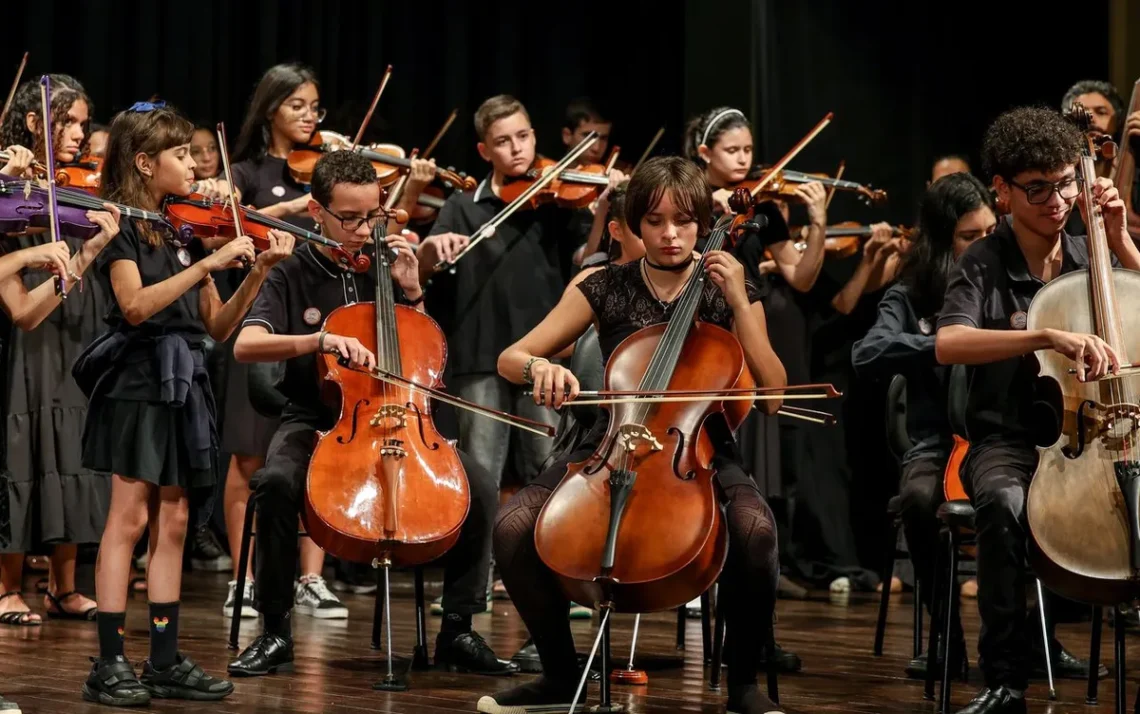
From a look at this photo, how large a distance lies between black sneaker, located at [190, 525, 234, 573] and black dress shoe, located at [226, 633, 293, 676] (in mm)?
2364

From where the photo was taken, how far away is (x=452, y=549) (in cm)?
353

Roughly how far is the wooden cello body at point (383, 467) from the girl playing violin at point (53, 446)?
1.35m

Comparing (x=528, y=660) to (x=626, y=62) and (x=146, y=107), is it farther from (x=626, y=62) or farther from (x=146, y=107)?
(x=626, y=62)

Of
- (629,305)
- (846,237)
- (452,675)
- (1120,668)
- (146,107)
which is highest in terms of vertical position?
(146,107)

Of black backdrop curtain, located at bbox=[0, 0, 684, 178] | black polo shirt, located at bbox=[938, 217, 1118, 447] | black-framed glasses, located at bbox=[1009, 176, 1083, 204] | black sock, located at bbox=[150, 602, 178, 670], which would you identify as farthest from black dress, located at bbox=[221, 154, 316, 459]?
black-framed glasses, located at bbox=[1009, 176, 1083, 204]

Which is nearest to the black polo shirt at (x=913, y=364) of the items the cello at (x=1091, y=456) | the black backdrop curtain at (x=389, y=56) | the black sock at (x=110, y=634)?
the cello at (x=1091, y=456)

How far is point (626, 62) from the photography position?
6.25m

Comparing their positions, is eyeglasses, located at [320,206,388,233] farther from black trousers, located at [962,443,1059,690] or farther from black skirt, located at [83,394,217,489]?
black trousers, located at [962,443,1059,690]

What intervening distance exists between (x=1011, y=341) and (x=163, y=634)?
5.76 feet

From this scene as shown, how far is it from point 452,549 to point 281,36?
2.88 metres

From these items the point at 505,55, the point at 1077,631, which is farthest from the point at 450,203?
the point at 1077,631

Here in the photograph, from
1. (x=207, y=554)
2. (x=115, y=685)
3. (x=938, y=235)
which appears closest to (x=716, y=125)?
(x=938, y=235)

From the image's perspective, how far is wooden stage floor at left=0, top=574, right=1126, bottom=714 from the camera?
2.97 metres

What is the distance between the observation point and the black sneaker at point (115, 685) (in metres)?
2.90
